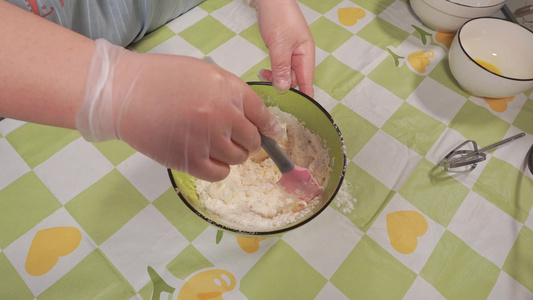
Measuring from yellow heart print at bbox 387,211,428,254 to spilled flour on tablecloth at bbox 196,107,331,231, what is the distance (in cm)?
17

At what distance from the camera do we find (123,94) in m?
0.38

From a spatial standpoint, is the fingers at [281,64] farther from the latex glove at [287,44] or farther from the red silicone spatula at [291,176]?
the red silicone spatula at [291,176]

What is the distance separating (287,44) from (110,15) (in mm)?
419

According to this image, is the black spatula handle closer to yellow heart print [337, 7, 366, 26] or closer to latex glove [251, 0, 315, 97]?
latex glove [251, 0, 315, 97]

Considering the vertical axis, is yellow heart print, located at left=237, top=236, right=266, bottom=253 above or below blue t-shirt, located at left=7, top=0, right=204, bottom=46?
below

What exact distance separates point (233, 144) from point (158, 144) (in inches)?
3.9

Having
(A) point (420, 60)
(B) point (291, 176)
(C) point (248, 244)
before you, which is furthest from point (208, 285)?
(A) point (420, 60)

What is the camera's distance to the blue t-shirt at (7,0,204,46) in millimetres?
619

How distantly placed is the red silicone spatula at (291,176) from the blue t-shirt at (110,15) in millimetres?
500

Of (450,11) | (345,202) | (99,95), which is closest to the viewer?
(99,95)

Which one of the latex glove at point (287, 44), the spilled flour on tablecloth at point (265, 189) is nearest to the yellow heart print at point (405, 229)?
the spilled flour on tablecloth at point (265, 189)

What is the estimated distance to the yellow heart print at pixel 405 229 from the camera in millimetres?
583

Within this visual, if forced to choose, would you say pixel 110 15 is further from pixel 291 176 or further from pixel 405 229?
pixel 405 229

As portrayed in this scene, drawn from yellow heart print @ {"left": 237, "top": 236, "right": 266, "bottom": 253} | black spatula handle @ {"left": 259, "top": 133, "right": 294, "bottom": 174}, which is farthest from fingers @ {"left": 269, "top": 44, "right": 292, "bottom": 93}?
yellow heart print @ {"left": 237, "top": 236, "right": 266, "bottom": 253}
